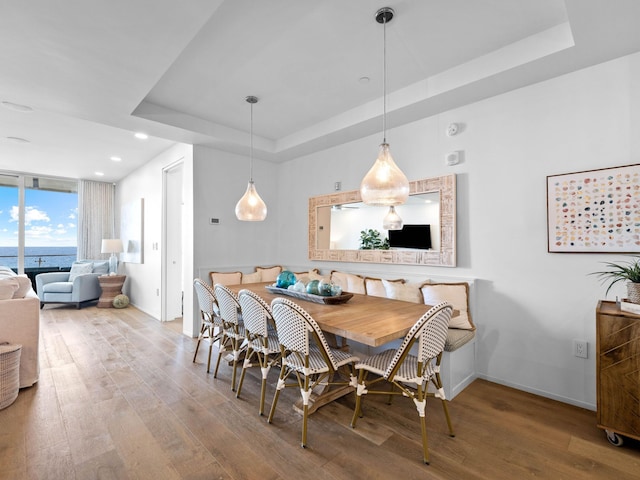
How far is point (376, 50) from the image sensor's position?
7.91 feet

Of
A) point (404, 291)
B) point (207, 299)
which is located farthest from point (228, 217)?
point (404, 291)

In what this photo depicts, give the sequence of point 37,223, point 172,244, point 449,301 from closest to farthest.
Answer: point 449,301
point 172,244
point 37,223

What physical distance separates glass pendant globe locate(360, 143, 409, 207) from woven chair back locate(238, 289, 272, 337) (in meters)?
1.09

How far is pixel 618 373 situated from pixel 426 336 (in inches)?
46.6

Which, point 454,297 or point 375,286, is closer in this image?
point 454,297

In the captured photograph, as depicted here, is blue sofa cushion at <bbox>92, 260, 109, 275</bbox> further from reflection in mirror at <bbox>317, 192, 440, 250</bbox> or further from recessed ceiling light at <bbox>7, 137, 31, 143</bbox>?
reflection in mirror at <bbox>317, 192, 440, 250</bbox>

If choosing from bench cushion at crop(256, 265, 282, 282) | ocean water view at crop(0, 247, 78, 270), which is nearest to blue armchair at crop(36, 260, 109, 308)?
ocean water view at crop(0, 247, 78, 270)

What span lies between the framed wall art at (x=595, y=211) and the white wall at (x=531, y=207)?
2.8 inches

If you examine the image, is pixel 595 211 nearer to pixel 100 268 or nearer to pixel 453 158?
pixel 453 158

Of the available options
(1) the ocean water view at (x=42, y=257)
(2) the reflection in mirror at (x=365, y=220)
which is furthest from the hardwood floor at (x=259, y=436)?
(1) the ocean water view at (x=42, y=257)

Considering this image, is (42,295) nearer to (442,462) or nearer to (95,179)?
(95,179)

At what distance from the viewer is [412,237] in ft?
10.9

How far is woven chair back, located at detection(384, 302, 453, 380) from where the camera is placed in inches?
69.6

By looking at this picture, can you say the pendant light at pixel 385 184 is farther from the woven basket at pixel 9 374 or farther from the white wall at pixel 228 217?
the woven basket at pixel 9 374
